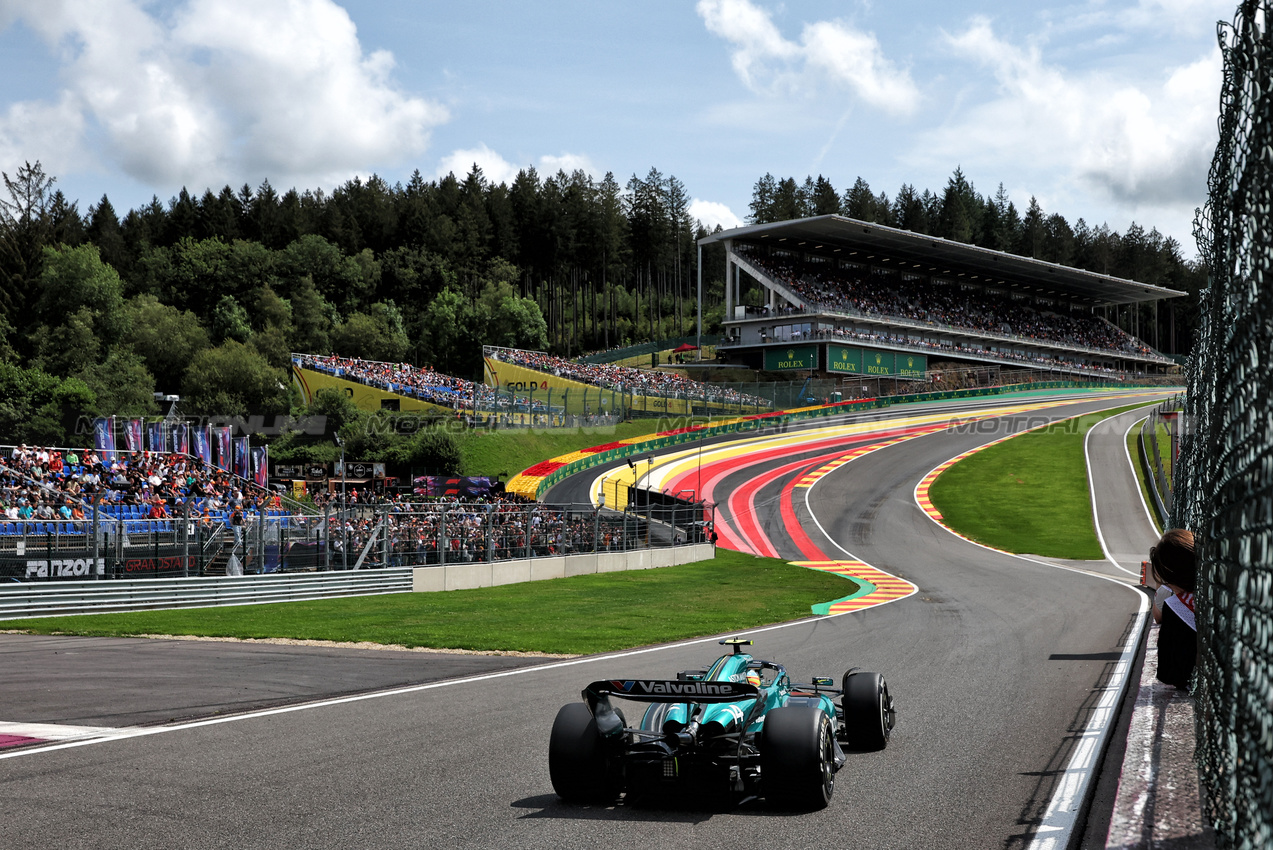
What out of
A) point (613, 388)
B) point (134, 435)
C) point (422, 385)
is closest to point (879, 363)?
point (613, 388)

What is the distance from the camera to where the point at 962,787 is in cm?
623

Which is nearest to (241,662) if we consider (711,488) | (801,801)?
(801,801)

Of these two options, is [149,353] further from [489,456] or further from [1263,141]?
[1263,141]

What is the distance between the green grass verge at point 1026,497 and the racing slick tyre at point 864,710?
93.9 ft

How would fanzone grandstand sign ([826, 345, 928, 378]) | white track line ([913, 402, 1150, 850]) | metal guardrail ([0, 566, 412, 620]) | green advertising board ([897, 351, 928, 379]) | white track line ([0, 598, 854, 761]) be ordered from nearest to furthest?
white track line ([913, 402, 1150, 850]), white track line ([0, 598, 854, 761]), metal guardrail ([0, 566, 412, 620]), fanzone grandstand sign ([826, 345, 928, 378]), green advertising board ([897, 351, 928, 379])

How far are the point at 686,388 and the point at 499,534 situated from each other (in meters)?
33.9

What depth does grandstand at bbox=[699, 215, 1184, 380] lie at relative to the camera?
78.2 meters

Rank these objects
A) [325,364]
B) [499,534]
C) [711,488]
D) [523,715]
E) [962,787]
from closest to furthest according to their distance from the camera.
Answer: [962,787], [523,715], [499,534], [711,488], [325,364]

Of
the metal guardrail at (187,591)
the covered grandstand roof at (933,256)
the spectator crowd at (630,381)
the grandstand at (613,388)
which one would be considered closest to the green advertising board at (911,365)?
the covered grandstand roof at (933,256)

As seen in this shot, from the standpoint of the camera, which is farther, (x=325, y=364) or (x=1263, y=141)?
(x=325, y=364)

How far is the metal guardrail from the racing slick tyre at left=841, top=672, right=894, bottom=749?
1555 cm

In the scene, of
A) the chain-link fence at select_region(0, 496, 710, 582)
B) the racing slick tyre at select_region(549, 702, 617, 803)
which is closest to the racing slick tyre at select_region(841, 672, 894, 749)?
the racing slick tyre at select_region(549, 702, 617, 803)

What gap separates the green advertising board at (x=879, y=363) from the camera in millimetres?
79250

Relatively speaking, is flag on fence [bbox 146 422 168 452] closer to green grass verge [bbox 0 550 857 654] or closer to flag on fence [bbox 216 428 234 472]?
flag on fence [bbox 216 428 234 472]
